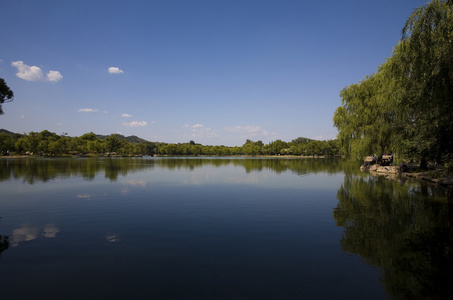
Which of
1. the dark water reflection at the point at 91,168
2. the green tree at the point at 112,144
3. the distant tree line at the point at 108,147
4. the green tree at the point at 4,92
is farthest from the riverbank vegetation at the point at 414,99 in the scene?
the green tree at the point at 112,144

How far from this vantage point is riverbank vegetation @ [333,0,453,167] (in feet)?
36.3

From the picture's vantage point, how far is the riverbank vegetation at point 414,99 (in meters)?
11.1

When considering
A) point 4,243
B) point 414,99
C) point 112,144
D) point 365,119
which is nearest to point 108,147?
point 112,144

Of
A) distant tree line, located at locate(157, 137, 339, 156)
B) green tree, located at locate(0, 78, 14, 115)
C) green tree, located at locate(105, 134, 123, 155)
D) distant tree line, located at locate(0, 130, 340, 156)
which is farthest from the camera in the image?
distant tree line, located at locate(157, 137, 339, 156)

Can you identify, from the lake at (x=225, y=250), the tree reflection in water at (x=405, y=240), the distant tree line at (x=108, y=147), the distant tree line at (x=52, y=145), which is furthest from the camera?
the distant tree line at (x=108, y=147)

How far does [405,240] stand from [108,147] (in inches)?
5253

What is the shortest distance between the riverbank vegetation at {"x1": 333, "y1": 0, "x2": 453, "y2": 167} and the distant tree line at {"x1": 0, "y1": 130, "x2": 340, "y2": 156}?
50591 millimetres

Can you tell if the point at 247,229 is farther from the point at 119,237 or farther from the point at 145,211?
the point at 145,211

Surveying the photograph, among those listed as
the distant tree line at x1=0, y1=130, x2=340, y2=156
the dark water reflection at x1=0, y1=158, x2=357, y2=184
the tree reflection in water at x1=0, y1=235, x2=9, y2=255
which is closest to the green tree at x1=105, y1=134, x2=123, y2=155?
the distant tree line at x1=0, y1=130, x2=340, y2=156

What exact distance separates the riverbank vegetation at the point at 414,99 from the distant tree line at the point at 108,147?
166 feet

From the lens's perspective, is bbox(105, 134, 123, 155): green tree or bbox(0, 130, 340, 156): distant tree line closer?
bbox(0, 130, 340, 156): distant tree line

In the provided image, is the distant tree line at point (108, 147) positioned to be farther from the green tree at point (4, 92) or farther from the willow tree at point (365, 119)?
the green tree at point (4, 92)

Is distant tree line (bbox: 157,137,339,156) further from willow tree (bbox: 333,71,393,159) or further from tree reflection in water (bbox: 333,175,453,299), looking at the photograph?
tree reflection in water (bbox: 333,175,453,299)

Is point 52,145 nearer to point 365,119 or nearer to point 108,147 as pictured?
point 108,147
